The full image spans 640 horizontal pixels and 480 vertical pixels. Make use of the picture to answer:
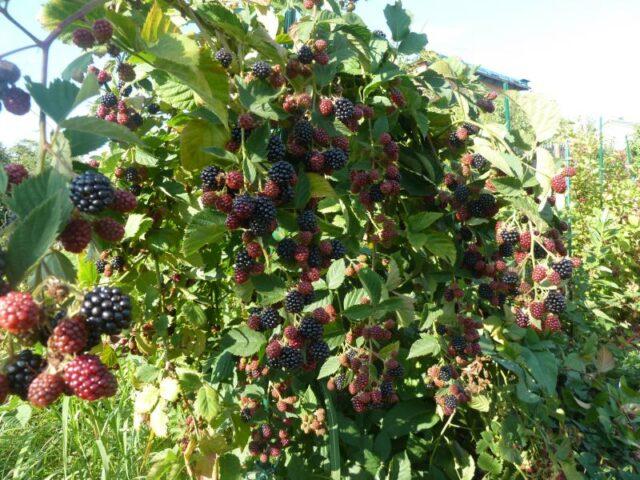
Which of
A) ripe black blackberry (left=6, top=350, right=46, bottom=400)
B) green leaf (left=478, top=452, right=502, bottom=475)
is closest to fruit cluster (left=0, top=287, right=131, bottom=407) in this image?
ripe black blackberry (left=6, top=350, right=46, bottom=400)

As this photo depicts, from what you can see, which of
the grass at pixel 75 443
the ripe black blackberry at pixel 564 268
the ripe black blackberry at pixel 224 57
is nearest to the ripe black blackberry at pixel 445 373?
the ripe black blackberry at pixel 564 268

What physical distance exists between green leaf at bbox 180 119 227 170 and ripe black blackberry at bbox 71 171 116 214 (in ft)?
1.41

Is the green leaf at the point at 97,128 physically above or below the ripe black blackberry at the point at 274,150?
above

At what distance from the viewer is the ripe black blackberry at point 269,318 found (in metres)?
1.08

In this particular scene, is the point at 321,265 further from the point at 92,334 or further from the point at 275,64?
the point at 92,334

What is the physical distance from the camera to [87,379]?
0.52 metres

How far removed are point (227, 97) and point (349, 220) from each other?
509 mm

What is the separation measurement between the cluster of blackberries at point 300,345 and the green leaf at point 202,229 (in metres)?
0.24

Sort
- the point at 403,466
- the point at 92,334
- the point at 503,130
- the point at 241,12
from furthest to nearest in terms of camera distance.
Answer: the point at 403,466 < the point at 503,130 < the point at 241,12 < the point at 92,334

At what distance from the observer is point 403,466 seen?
1.52 meters

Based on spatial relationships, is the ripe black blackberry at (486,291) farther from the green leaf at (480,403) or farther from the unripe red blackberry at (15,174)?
the unripe red blackberry at (15,174)

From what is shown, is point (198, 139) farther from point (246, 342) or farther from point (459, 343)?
point (459, 343)

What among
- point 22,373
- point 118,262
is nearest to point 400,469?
point 118,262

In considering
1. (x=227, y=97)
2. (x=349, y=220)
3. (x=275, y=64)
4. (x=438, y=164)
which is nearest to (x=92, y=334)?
(x=227, y=97)
